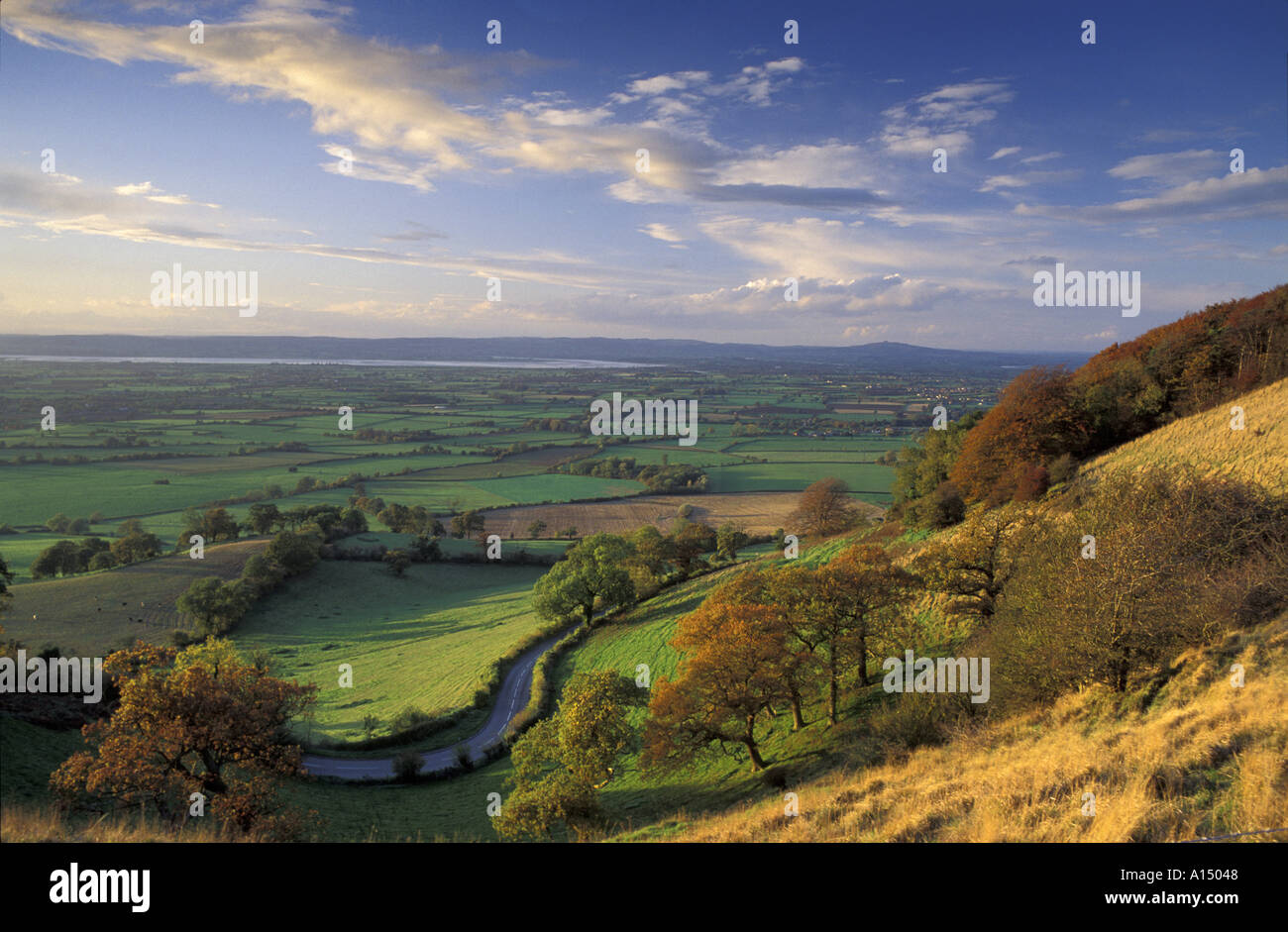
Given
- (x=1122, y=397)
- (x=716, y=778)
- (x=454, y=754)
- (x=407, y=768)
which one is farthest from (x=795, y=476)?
(x=407, y=768)

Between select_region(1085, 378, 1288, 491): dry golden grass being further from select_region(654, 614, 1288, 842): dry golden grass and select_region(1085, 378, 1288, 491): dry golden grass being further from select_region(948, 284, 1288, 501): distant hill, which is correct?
select_region(654, 614, 1288, 842): dry golden grass

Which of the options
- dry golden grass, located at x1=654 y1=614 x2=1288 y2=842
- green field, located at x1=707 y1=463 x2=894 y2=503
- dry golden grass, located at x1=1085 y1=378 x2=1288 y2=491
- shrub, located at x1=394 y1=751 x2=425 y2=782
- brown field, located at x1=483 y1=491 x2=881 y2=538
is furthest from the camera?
green field, located at x1=707 y1=463 x2=894 y2=503

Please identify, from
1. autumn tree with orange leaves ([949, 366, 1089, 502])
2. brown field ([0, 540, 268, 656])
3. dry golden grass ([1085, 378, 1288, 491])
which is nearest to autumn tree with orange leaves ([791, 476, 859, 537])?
autumn tree with orange leaves ([949, 366, 1089, 502])

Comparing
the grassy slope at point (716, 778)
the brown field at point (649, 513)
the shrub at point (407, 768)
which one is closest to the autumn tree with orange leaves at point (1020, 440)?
the grassy slope at point (716, 778)

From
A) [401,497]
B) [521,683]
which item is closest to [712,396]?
[401,497]

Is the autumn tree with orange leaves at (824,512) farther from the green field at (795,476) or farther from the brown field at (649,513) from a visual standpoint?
the green field at (795,476)

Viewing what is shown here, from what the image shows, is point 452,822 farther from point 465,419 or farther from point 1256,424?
point 465,419

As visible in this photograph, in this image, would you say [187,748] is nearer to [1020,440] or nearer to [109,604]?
[1020,440]
